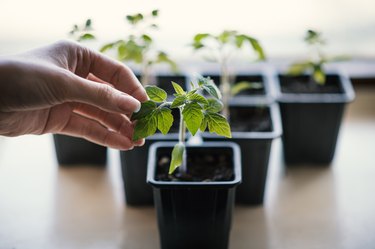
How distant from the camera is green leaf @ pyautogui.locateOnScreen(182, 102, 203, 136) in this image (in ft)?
3.05

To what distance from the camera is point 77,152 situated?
1.45 metres

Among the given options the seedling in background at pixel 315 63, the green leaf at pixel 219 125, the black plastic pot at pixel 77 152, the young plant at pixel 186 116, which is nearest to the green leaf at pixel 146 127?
the young plant at pixel 186 116

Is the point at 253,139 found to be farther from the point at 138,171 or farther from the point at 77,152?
the point at 77,152

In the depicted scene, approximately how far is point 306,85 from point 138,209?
663mm

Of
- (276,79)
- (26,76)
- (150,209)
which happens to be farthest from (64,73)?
(276,79)

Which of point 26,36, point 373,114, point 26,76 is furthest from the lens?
point 373,114

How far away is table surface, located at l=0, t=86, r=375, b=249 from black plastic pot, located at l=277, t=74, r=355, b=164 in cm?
5

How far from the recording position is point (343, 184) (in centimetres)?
141

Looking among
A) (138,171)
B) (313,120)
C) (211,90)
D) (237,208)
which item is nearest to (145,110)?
(211,90)

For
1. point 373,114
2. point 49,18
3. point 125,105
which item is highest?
point 49,18

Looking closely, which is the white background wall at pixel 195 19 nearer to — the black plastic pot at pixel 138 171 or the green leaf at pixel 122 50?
the green leaf at pixel 122 50

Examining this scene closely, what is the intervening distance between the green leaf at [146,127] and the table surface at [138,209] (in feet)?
1.30

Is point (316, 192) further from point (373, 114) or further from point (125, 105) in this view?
point (125, 105)

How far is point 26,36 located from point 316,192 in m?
1.01
